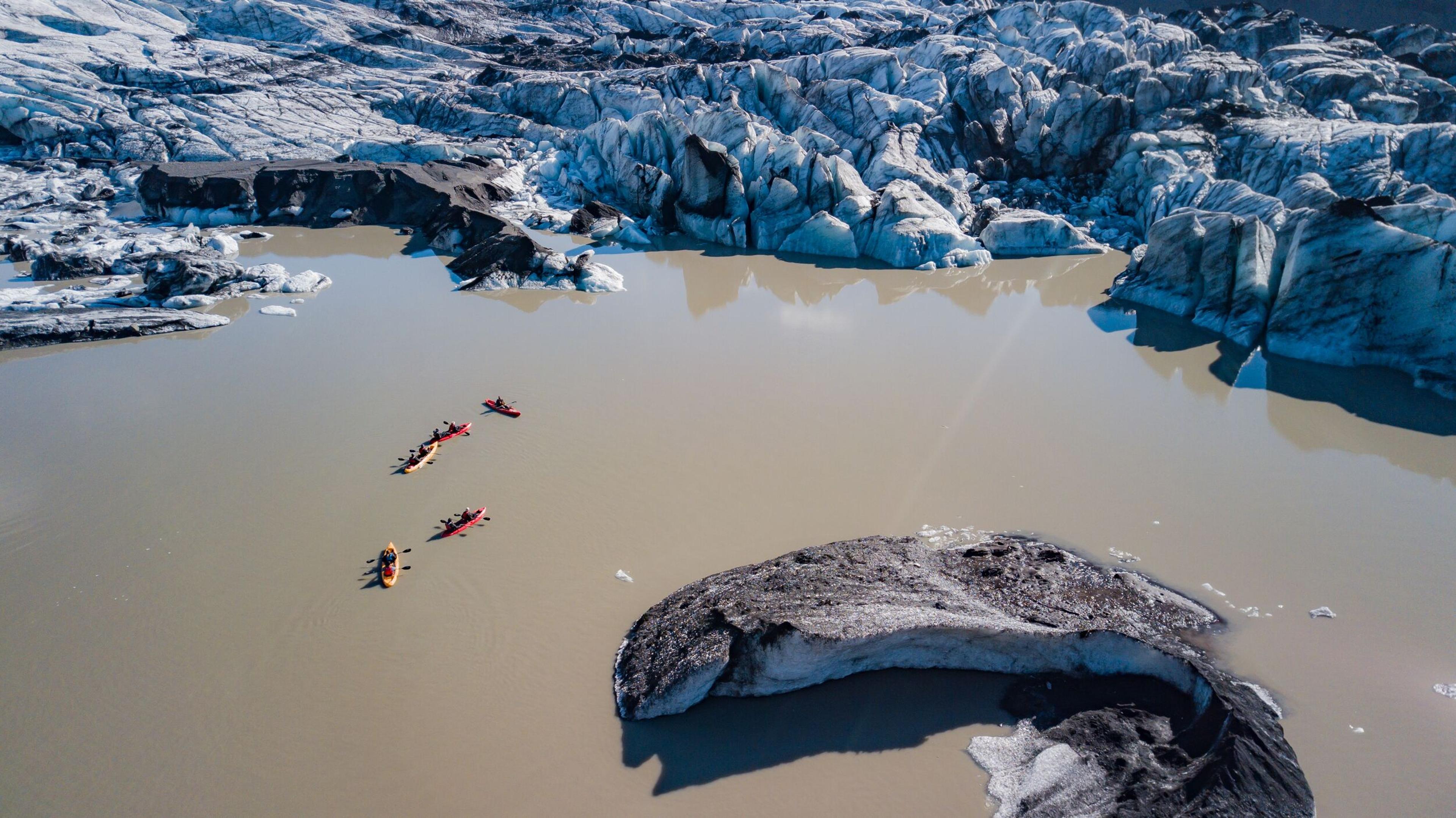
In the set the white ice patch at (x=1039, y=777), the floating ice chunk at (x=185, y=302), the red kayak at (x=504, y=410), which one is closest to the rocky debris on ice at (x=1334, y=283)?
the white ice patch at (x=1039, y=777)

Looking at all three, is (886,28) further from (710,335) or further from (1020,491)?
(1020,491)

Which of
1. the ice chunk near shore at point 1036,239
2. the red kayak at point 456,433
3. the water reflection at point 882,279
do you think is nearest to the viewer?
the red kayak at point 456,433

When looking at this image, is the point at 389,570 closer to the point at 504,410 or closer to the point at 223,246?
the point at 504,410

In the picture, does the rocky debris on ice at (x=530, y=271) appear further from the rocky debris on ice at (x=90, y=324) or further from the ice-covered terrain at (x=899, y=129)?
the rocky debris on ice at (x=90, y=324)

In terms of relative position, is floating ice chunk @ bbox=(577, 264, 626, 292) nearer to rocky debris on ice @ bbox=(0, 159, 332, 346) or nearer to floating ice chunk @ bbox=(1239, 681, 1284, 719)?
rocky debris on ice @ bbox=(0, 159, 332, 346)

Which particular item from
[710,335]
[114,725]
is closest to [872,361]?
[710,335]

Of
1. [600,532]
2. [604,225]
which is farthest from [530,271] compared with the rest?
[600,532]

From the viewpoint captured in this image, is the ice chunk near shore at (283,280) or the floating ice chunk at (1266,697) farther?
the ice chunk near shore at (283,280)
